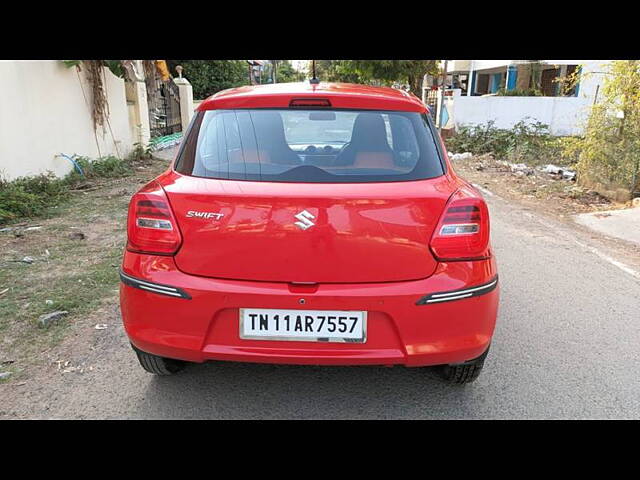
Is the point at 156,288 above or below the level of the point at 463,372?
above

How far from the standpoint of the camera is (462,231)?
2371 millimetres

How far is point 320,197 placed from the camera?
229cm

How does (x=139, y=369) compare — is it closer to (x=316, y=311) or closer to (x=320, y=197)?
(x=316, y=311)

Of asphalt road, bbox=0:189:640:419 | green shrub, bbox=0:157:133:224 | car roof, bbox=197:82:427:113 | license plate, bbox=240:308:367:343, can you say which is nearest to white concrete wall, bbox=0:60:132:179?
green shrub, bbox=0:157:133:224

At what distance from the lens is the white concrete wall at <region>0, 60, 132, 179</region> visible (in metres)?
7.12

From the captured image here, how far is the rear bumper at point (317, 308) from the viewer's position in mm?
2281

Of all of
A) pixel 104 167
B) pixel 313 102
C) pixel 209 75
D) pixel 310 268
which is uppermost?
pixel 209 75

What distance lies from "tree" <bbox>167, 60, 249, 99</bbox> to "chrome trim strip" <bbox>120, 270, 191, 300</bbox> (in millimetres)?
20484

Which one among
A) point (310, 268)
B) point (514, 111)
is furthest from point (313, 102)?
point (514, 111)

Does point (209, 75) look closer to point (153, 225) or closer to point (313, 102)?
point (313, 102)

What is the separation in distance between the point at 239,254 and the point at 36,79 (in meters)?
7.25

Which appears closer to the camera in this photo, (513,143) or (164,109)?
(513,143)

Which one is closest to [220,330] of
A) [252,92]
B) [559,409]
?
[252,92]

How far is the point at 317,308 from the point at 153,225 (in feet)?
2.78
